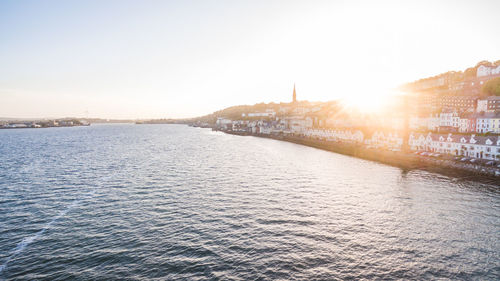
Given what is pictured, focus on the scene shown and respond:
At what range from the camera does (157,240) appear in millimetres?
19141

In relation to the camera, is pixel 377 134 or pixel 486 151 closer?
pixel 486 151

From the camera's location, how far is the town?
4844cm

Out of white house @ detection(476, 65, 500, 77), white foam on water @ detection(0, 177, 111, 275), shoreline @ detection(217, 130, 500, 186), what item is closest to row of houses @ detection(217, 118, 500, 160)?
shoreline @ detection(217, 130, 500, 186)

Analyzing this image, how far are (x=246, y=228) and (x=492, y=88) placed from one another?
12585 centimetres

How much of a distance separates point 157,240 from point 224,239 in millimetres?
5036

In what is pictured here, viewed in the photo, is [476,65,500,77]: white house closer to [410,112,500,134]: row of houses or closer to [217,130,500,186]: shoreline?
[410,112,500,134]: row of houses

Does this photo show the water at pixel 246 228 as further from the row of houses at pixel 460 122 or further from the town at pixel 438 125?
the row of houses at pixel 460 122

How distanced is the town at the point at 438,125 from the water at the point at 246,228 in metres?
16.9

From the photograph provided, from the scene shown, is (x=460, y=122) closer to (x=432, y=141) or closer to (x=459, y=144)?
(x=432, y=141)

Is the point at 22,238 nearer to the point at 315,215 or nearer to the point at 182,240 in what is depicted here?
the point at 182,240

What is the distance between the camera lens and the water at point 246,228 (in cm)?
1595

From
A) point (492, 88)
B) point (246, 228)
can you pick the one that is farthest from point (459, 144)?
point (492, 88)

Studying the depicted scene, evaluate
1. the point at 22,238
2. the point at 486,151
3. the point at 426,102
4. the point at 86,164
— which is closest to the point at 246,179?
the point at 22,238

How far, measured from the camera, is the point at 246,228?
2116cm
